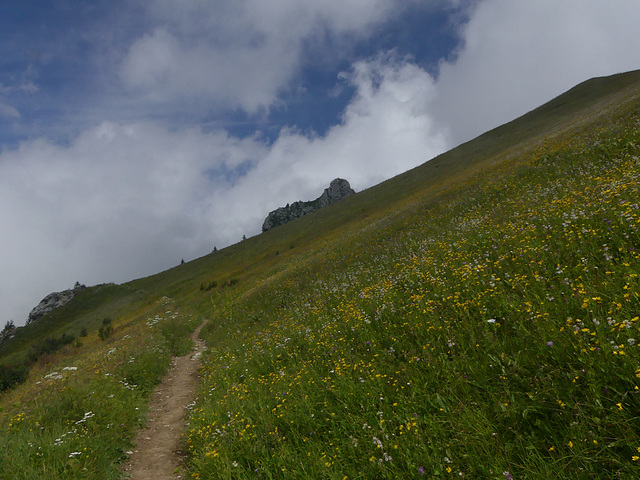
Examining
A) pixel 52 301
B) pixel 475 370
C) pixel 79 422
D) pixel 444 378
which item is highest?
pixel 52 301

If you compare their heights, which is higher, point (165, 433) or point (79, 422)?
point (79, 422)

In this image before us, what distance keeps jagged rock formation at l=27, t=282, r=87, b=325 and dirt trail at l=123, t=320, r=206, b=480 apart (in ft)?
363

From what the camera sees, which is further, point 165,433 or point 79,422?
point 165,433

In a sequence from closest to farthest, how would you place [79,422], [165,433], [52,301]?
1. [79,422]
2. [165,433]
3. [52,301]

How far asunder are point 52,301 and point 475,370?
13259cm

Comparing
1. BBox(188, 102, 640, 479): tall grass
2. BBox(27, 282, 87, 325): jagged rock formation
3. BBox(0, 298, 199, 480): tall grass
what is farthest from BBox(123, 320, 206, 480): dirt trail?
BBox(27, 282, 87, 325): jagged rock formation

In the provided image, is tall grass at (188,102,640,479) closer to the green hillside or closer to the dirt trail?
the green hillside

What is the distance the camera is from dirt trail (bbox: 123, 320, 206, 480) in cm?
715

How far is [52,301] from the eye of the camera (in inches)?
3939

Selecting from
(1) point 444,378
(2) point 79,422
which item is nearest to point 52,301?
(2) point 79,422

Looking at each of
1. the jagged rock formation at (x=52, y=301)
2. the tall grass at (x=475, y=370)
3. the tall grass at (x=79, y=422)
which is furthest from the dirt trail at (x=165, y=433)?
the jagged rock formation at (x=52, y=301)

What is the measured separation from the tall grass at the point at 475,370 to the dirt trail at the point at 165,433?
0.75 metres

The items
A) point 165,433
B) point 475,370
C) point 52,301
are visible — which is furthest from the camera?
point 52,301

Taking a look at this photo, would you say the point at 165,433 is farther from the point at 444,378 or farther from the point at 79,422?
the point at 444,378
